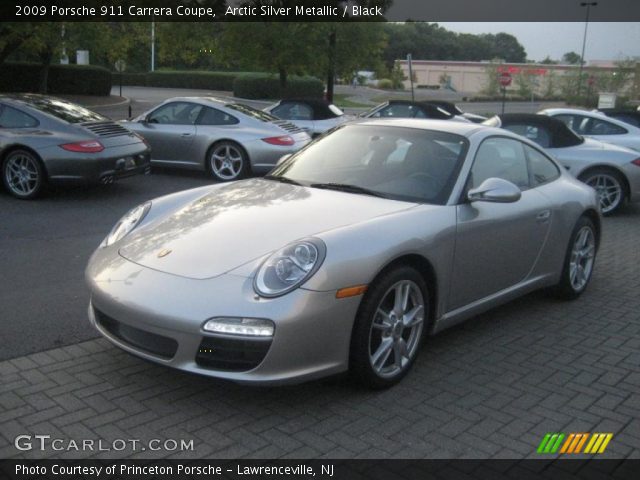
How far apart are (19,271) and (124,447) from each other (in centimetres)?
345

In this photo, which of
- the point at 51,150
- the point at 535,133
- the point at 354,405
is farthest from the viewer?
the point at 535,133

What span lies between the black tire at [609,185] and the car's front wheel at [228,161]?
5239 millimetres

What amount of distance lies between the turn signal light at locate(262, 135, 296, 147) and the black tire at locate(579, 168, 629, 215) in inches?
179

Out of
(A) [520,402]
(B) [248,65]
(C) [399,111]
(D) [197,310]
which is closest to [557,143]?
(C) [399,111]

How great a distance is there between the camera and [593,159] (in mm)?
10727

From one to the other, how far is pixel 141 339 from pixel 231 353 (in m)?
0.56

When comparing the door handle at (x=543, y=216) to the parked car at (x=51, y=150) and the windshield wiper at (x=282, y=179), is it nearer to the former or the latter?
the windshield wiper at (x=282, y=179)

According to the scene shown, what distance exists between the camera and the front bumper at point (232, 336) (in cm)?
367

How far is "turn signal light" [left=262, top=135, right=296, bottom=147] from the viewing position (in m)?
11.9

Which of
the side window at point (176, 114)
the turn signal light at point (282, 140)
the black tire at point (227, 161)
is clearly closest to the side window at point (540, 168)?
the turn signal light at point (282, 140)

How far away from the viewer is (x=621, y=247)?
28.3 ft

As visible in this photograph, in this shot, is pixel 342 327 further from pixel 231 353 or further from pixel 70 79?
pixel 70 79
